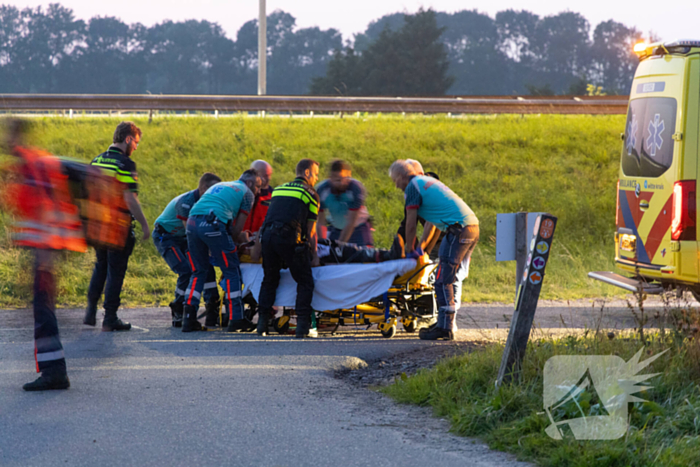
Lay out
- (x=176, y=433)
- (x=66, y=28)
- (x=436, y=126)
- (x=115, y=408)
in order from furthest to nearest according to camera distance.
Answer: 1. (x=66, y=28)
2. (x=436, y=126)
3. (x=115, y=408)
4. (x=176, y=433)

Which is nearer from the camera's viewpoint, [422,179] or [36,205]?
[36,205]

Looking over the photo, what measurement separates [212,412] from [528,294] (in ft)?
7.45

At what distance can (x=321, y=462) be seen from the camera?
3906 millimetres

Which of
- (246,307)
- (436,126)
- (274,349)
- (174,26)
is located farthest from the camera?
(174,26)

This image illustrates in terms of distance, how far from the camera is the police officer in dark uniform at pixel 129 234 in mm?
7258

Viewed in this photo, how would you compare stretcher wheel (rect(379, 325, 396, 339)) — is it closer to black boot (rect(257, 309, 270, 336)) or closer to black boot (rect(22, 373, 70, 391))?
black boot (rect(257, 309, 270, 336))

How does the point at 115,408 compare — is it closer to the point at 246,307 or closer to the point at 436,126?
the point at 246,307

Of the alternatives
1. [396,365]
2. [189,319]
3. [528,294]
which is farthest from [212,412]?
[189,319]

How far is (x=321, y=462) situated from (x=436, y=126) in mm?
13661

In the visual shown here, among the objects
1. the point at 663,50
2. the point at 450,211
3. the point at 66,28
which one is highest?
the point at 66,28

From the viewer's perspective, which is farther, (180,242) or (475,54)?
(475,54)

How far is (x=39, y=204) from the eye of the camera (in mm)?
4918

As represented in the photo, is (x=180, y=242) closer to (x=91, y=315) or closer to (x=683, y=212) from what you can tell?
(x=91, y=315)

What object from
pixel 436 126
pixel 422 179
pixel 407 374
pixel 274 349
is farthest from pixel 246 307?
pixel 436 126
